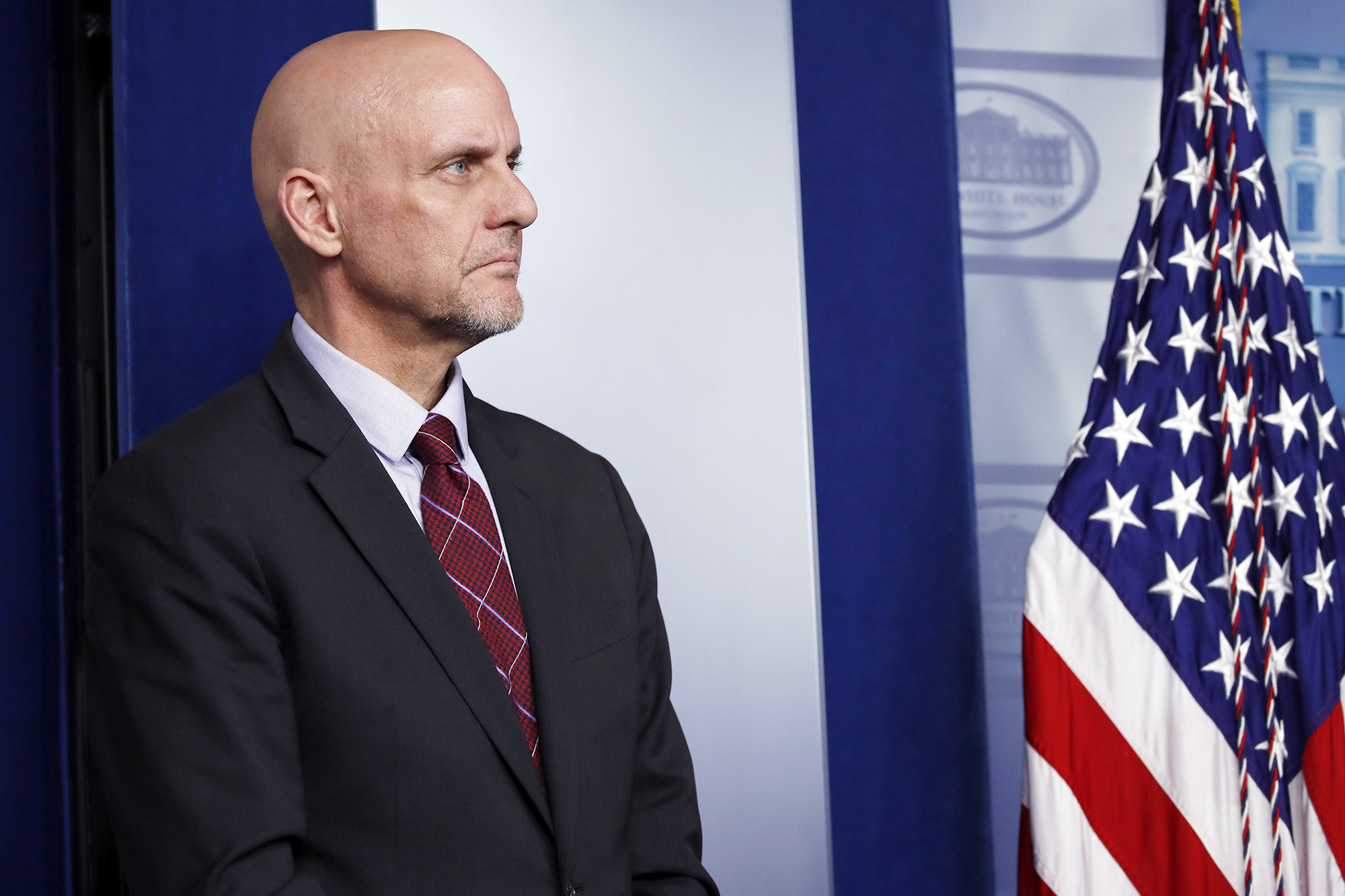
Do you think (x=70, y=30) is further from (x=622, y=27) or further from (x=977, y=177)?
(x=977, y=177)

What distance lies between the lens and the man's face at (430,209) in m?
1.35

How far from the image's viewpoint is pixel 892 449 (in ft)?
7.11

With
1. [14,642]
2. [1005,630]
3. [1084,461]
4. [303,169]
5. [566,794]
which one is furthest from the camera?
[1005,630]

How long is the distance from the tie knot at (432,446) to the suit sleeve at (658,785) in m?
0.30

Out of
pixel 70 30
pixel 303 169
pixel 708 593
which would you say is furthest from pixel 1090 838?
pixel 70 30

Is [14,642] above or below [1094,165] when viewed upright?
below

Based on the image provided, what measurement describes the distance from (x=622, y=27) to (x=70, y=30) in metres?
0.93

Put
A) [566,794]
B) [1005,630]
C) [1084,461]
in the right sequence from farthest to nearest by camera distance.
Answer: [1005,630], [1084,461], [566,794]

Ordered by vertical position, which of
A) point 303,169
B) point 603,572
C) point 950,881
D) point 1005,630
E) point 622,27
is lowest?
point 950,881

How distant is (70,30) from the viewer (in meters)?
1.98

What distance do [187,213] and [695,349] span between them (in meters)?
0.86

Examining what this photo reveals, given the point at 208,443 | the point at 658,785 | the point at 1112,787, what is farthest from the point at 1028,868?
the point at 208,443

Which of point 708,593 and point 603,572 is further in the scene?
point 708,593

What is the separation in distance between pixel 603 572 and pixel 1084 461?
0.91m
